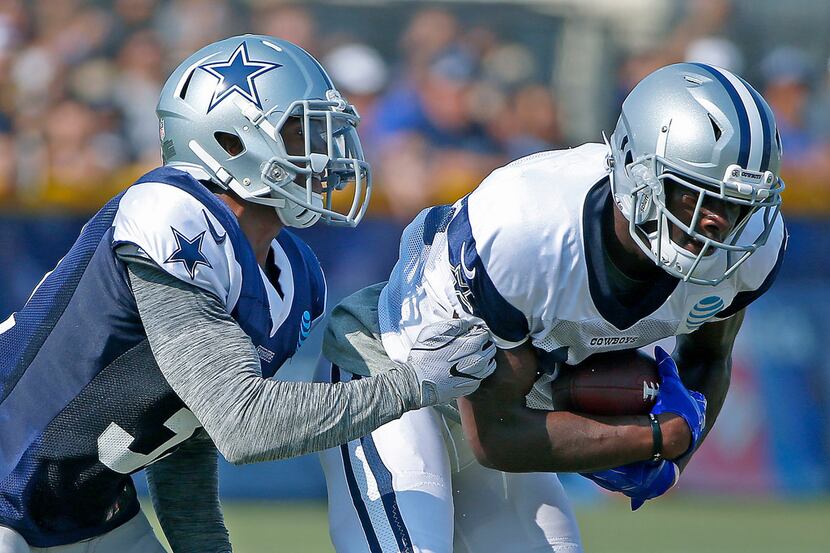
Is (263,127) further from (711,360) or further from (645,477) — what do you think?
(711,360)

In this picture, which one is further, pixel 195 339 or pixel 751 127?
pixel 751 127

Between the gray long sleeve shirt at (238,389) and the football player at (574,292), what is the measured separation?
0.62ft

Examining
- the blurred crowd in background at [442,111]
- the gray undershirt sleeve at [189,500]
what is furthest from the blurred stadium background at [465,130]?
the gray undershirt sleeve at [189,500]

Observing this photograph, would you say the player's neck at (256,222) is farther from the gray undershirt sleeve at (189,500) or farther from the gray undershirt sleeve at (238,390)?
the gray undershirt sleeve at (189,500)

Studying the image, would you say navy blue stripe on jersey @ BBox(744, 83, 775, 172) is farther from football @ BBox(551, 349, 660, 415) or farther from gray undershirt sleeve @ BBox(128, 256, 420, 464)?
Answer: gray undershirt sleeve @ BBox(128, 256, 420, 464)

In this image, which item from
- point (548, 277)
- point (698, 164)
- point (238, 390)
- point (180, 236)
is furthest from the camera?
point (548, 277)

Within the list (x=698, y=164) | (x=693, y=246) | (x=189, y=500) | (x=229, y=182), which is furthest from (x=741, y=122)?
(x=189, y=500)

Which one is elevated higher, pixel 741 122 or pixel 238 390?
pixel 741 122

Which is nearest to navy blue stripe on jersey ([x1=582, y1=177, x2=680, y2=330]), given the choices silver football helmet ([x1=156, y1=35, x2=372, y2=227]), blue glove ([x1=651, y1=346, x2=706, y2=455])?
blue glove ([x1=651, y1=346, x2=706, y2=455])

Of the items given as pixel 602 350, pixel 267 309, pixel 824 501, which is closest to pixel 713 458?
pixel 824 501

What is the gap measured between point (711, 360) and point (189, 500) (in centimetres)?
159

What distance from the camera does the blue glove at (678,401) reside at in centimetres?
324

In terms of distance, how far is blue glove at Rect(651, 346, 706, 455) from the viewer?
3.24 meters

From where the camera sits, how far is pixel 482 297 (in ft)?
10.2
